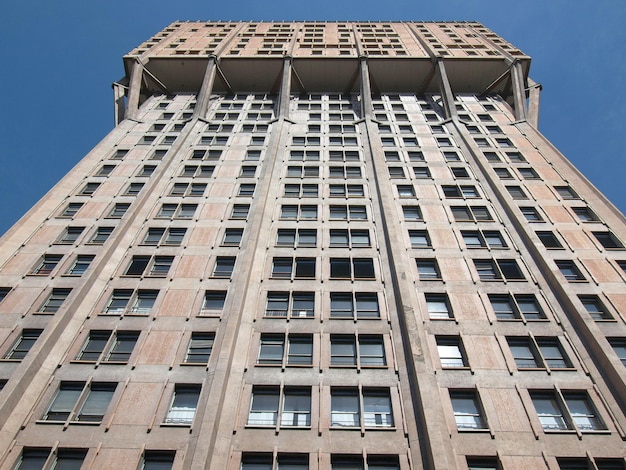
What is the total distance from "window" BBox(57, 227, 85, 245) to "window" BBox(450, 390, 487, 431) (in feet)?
74.7

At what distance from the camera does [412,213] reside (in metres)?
32.6

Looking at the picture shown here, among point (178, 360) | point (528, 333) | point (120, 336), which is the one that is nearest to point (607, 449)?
point (528, 333)

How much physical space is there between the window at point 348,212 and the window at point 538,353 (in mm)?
12498

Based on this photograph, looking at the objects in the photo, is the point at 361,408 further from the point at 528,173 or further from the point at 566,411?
the point at 528,173

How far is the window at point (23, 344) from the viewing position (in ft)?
72.3

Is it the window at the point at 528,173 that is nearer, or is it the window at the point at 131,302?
the window at the point at 131,302

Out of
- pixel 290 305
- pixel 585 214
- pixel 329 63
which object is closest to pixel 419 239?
pixel 290 305

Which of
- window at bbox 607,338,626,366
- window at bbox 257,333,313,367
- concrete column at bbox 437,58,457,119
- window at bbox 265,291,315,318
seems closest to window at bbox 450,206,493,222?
window at bbox 607,338,626,366

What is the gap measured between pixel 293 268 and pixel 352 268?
3287 millimetres

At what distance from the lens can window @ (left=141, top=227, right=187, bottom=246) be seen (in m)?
29.8

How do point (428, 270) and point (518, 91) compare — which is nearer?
point (428, 270)

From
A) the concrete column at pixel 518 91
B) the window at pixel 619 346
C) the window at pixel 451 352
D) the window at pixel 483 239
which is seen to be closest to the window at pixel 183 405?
the window at pixel 451 352

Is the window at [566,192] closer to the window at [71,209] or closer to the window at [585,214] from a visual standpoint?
the window at [585,214]

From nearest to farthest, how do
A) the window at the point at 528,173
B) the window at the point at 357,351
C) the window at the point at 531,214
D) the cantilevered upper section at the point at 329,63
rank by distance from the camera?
the window at the point at 357,351
the window at the point at 531,214
the window at the point at 528,173
the cantilevered upper section at the point at 329,63
